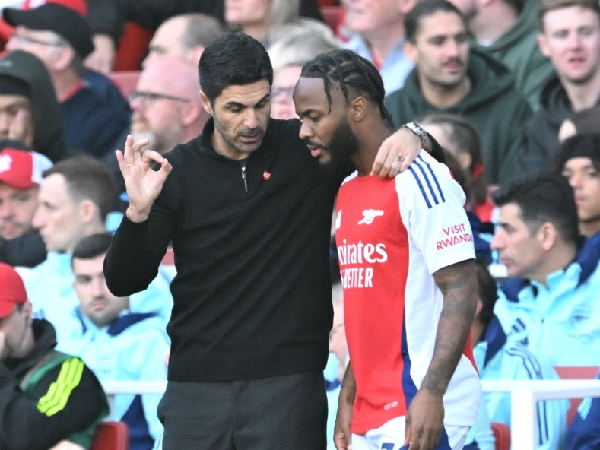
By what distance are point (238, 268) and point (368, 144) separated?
Result: 19.8 inches

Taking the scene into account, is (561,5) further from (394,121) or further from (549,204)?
(549,204)

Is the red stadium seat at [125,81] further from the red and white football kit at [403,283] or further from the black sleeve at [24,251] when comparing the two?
the red and white football kit at [403,283]

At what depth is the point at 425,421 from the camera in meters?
3.20

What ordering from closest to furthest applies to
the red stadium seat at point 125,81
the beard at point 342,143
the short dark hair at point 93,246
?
the beard at point 342,143, the short dark hair at point 93,246, the red stadium seat at point 125,81

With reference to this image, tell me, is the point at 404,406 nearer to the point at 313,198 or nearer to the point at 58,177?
the point at 313,198

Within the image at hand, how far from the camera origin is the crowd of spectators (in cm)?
522

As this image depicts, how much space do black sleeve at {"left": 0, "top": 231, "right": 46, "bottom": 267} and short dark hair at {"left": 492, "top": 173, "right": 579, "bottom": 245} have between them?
250 centimetres

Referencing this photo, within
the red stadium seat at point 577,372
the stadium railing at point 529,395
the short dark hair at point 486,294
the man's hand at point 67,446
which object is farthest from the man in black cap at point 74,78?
the stadium railing at point 529,395

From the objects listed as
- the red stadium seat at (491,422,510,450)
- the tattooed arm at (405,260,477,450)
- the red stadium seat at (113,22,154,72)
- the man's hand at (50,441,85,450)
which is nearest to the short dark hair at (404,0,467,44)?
the red stadium seat at (113,22,154,72)

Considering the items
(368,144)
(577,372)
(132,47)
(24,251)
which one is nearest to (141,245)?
(368,144)

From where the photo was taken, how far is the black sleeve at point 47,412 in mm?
4508

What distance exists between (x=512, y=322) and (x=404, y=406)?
2.19 metres

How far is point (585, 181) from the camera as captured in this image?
222 inches

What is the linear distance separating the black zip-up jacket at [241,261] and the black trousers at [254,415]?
4 cm
